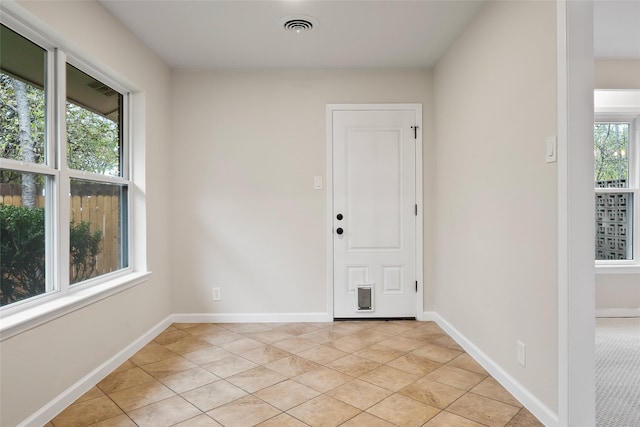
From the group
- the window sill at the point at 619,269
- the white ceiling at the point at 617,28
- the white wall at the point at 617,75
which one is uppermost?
the white ceiling at the point at 617,28

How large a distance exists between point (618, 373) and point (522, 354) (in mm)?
961

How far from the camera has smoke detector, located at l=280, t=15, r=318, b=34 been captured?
2510 mm

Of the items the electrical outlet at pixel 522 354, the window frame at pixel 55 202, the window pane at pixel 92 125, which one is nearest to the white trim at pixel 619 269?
the electrical outlet at pixel 522 354

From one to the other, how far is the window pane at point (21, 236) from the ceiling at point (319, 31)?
4.33 feet

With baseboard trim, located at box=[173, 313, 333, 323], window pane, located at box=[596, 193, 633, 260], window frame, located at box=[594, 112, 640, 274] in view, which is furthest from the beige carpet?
baseboard trim, located at box=[173, 313, 333, 323]

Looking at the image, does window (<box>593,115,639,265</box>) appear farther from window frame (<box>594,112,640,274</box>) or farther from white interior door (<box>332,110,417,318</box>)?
white interior door (<box>332,110,417,318</box>)

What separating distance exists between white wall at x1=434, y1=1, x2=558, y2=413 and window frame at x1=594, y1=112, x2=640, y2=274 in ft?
6.40

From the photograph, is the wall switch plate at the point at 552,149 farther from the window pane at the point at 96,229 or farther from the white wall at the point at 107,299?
the window pane at the point at 96,229

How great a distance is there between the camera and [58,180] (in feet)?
6.72

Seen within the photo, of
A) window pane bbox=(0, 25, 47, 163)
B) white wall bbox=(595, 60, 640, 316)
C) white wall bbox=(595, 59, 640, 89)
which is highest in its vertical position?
white wall bbox=(595, 59, 640, 89)

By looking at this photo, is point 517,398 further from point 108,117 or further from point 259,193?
point 108,117

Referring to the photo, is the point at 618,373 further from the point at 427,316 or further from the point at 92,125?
the point at 92,125

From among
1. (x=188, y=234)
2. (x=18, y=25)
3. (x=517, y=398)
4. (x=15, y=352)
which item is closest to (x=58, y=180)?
(x=18, y=25)

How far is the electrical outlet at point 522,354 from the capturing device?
195 cm
